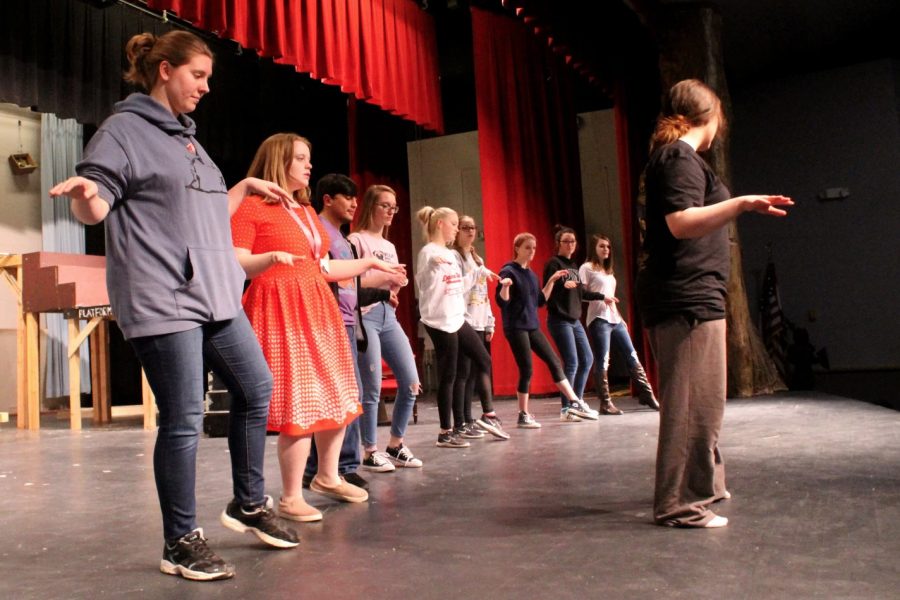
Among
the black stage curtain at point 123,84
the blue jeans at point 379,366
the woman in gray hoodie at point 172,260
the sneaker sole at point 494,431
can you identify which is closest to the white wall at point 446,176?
the black stage curtain at point 123,84

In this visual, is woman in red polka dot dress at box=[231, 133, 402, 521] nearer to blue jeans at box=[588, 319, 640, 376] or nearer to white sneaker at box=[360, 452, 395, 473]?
white sneaker at box=[360, 452, 395, 473]

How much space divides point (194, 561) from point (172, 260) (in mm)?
699

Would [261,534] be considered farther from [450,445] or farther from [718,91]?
[718,91]

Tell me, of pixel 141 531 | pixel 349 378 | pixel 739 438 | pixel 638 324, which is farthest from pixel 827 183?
pixel 141 531

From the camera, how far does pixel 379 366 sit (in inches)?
128

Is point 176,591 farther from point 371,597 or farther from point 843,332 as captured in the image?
point 843,332

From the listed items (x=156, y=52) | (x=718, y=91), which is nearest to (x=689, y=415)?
(x=156, y=52)

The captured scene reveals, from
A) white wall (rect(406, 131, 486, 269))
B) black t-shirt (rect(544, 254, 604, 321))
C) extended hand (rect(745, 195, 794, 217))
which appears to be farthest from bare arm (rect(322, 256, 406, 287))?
white wall (rect(406, 131, 486, 269))

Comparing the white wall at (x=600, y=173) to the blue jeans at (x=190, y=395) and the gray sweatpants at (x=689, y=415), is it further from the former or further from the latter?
the blue jeans at (x=190, y=395)

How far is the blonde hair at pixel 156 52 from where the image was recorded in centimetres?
192

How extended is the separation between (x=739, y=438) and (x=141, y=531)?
2.84m

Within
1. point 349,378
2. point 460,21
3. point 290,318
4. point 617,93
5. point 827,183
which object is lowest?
point 349,378

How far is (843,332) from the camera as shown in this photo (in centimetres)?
885

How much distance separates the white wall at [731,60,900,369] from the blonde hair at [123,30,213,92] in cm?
791
